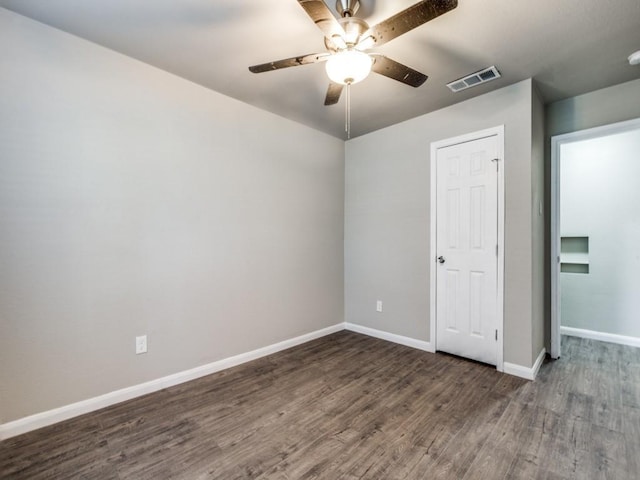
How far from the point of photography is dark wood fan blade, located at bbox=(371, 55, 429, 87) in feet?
5.59

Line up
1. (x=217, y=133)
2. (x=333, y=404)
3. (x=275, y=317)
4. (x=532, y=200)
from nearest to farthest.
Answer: (x=333, y=404) < (x=532, y=200) < (x=217, y=133) < (x=275, y=317)

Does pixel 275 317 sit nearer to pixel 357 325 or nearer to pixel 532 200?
pixel 357 325

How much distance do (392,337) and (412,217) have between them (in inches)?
56.8

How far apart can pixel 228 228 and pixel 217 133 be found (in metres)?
0.89

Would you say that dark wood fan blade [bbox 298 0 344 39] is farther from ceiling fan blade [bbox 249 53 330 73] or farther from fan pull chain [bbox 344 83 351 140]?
fan pull chain [bbox 344 83 351 140]

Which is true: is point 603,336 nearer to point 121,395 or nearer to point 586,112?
point 586,112

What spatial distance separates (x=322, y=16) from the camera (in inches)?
56.2

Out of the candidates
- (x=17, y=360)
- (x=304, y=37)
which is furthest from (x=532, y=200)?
(x=17, y=360)

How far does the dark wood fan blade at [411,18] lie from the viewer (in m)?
1.30

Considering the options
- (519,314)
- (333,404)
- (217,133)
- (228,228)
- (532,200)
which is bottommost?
(333,404)

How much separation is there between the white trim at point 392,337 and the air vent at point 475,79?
255cm

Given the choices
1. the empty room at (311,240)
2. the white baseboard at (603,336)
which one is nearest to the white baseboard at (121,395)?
the empty room at (311,240)

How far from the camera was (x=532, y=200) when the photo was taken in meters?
2.59

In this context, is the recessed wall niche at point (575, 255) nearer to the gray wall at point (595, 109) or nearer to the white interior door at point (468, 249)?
the gray wall at point (595, 109)
